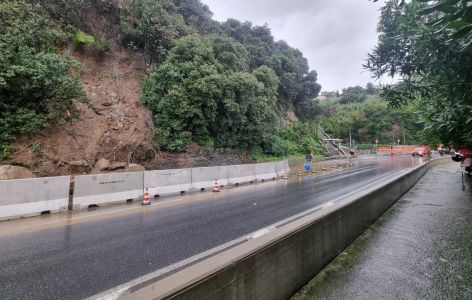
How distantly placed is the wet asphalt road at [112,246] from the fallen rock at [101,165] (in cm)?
801

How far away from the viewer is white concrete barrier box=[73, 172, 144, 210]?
9.30 m

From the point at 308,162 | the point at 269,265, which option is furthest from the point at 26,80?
the point at 308,162

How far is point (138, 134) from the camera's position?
62.5 feet

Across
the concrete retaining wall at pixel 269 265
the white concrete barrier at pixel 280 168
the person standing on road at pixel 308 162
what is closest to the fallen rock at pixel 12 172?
the concrete retaining wall at pixel 269 265

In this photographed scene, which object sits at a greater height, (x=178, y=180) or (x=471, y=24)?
(x=471, y=24)

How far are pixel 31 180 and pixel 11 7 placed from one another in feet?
40.5

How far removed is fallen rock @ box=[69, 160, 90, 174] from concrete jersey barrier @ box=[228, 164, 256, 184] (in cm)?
797

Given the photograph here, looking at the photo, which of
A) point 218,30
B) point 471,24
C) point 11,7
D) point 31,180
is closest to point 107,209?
point 31,180

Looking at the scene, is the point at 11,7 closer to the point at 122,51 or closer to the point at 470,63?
the point at 122,51

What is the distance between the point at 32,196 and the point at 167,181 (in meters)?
5.08

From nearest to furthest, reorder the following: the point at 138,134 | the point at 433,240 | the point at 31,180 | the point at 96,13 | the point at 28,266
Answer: the point at 28,266, the point at 433,240, the point at 31,180, the point at 138,134, the point at 96,13

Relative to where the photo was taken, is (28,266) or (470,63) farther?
(470,63)

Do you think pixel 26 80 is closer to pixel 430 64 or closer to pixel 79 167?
pixel 79 167

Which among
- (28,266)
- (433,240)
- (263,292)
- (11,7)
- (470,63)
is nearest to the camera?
(263,292)
